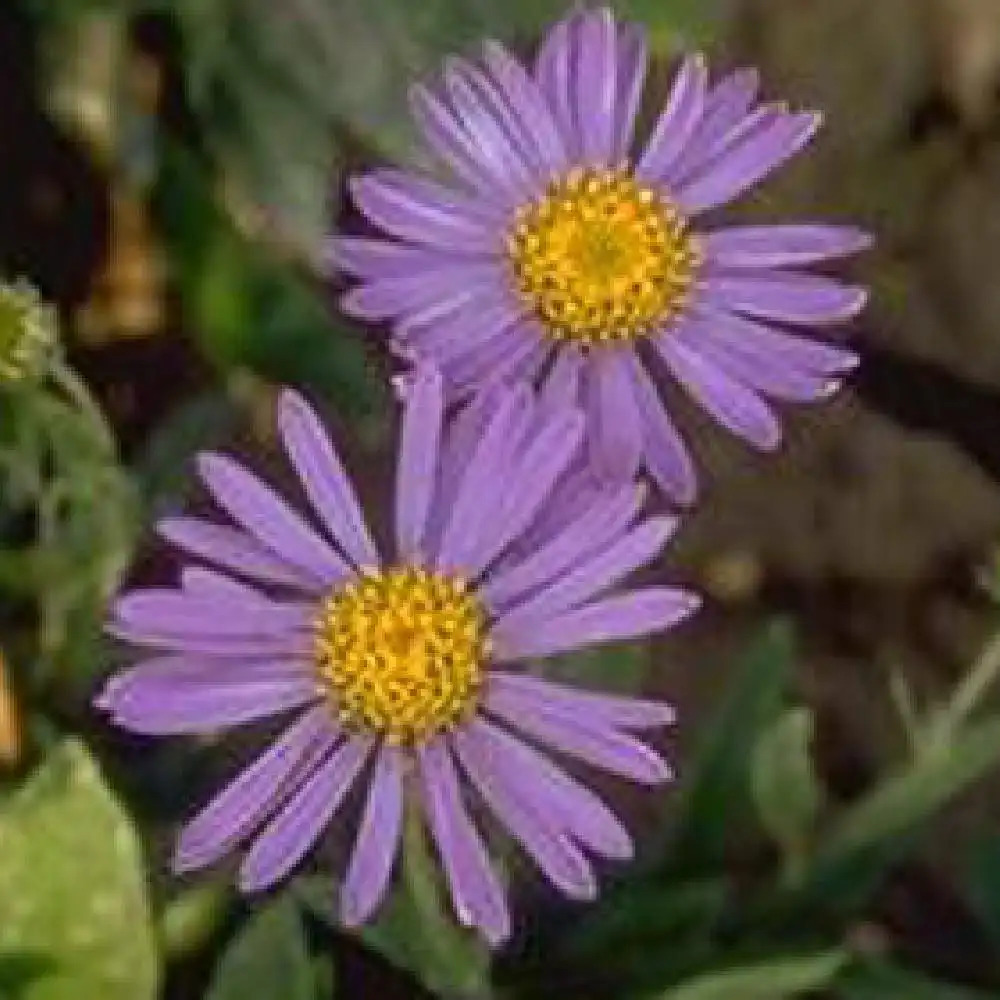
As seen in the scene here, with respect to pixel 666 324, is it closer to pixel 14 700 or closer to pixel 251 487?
pixel 251 487

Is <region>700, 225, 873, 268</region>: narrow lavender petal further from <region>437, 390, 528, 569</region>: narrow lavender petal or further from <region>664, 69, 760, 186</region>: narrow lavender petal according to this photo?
<region>437, 390, 528, 569</region>: narrow lavender petal

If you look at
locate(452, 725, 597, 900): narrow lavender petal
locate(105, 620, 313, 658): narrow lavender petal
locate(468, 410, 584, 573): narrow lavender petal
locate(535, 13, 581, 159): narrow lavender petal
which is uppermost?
locate(535, 13, 581, 159): narrow lavender petal

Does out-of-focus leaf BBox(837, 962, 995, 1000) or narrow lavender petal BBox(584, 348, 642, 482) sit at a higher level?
narrow lavender petal BBox(584, 348, 642, 482)

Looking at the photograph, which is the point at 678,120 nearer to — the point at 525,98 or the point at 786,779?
the point at 525,98

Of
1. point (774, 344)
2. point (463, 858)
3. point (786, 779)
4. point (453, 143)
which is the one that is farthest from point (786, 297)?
point (786, 779)

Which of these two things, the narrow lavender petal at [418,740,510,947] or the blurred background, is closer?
the narrow lavender petal at [418,740,510,947]

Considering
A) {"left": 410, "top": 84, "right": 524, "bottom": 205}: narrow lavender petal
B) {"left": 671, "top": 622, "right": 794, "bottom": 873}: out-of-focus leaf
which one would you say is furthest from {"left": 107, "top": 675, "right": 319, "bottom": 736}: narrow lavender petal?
{"left": 671, "top": 622, "right": 794, "bottom": 873}: out-of-focus leaf
